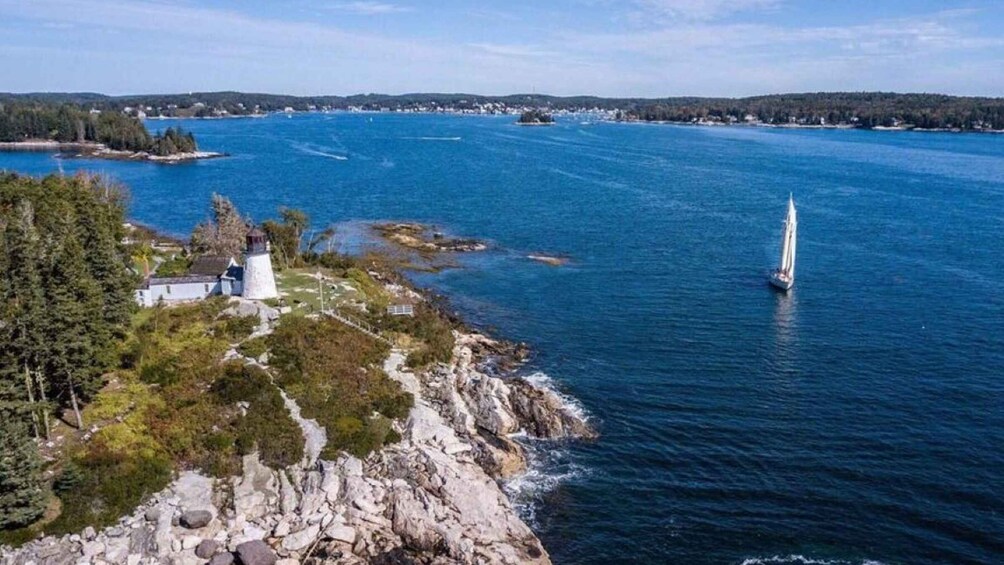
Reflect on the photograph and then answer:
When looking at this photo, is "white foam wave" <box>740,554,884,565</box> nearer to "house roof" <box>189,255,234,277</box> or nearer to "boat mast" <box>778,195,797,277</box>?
"house roof" <box>189,255,234,277</box>

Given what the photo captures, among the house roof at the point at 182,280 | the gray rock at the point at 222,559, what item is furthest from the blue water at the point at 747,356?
the house roof at the point at 182,280

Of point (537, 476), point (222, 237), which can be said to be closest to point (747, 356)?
point (537, 476)

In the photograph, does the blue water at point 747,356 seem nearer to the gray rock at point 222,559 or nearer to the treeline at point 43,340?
the gray rock at point 222,559

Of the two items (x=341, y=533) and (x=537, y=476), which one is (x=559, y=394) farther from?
(x=341, y=533)

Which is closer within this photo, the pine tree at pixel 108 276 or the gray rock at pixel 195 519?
the gray rock at pixel 195 519

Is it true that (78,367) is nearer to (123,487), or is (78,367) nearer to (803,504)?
(123,487)

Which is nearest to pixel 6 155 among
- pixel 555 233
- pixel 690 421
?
pixel 555 233

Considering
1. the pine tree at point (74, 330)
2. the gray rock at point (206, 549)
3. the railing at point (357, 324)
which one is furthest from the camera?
the railing at point (357, 324)

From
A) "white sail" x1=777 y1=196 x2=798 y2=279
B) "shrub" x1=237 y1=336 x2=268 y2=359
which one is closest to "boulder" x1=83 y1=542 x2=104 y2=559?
"shrub" x1=237 y1=336 x2=268 y2=359
